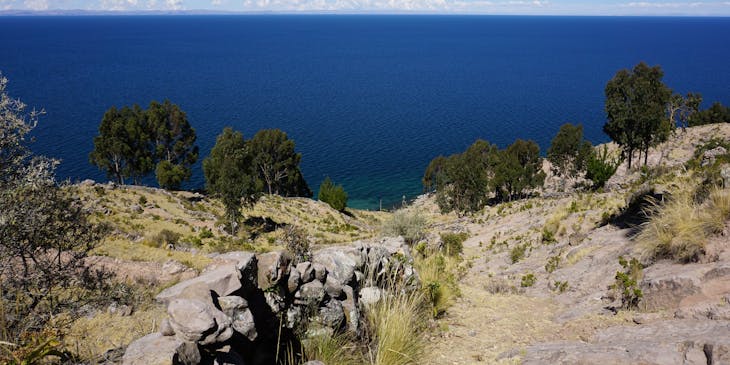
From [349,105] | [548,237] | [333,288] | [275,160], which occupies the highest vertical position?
[333,288]

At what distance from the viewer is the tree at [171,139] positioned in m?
58.6

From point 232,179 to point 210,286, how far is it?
116 feet

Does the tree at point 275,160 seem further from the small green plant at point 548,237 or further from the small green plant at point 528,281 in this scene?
the small green plant at point 528,281

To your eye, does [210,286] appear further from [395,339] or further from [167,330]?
[395,339]

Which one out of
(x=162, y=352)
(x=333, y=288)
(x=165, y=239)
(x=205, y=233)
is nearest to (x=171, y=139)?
(x=205, y=233)

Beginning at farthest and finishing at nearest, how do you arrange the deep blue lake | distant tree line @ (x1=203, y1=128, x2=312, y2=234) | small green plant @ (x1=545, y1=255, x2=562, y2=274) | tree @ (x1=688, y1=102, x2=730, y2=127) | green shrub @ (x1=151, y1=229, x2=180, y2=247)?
the deep blue lake < tree @ (x1=688, y1=102, x2=730, y2=127) < distant tree line @ (x1=203, y1=128, x2=312, y2=234) < green shrub @ (x1=151, y1=229, x2=180, y2=247) < small green plant @ (x1=545, y1=255, x2=562, y2=274)

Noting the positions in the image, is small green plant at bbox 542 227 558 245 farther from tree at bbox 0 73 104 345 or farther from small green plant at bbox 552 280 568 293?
tree at bbox 0 73 104 345

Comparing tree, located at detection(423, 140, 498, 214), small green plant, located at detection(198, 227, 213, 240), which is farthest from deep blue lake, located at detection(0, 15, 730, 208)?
small green plant, located at detection(198, 227, 213, 240)

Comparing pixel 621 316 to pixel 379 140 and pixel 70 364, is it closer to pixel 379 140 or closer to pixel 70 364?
pixel 70 364

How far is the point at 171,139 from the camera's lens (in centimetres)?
6238

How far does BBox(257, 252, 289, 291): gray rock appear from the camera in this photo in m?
7.99

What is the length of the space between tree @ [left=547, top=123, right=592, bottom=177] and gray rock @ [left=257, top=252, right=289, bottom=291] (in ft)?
196

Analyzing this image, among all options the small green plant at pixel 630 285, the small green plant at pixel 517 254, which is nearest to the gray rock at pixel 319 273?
the small green plant at pixel 630 285

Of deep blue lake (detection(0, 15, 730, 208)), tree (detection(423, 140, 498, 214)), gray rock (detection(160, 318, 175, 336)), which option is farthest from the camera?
deep blue lake (detection(0, 15, 730, 208))
